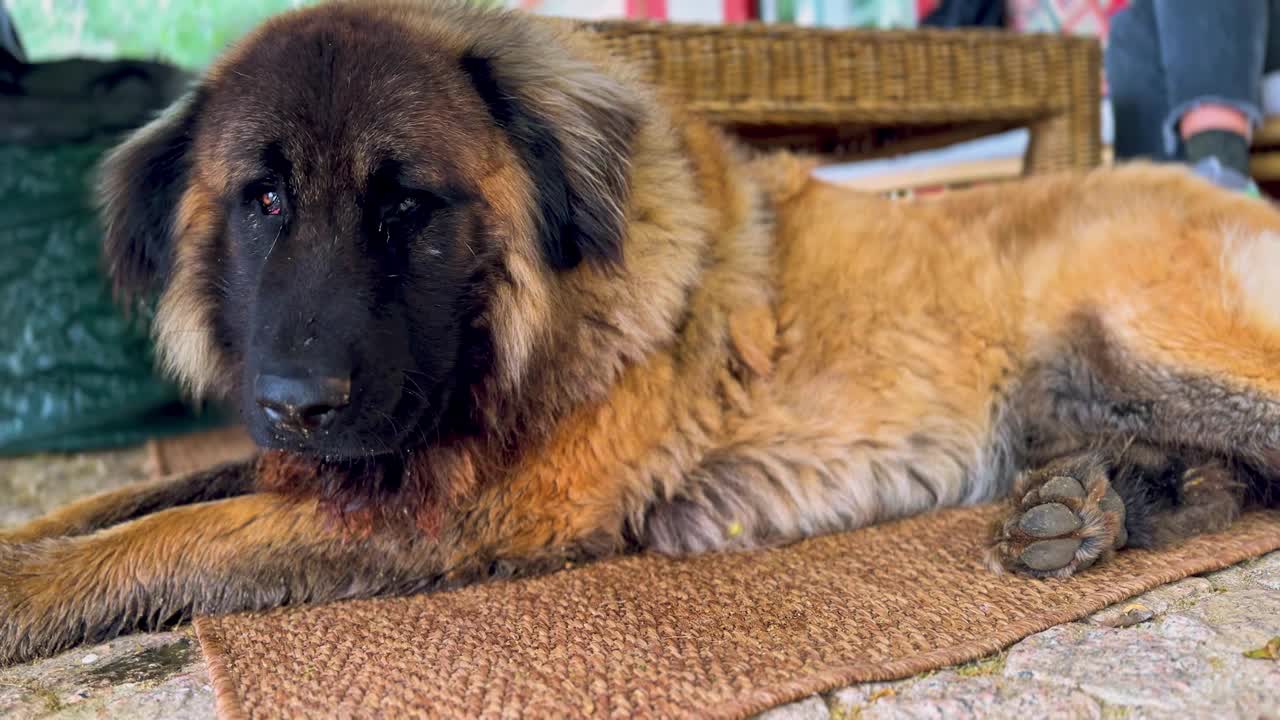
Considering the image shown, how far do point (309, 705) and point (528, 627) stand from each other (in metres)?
0.39

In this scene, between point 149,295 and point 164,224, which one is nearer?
point 164,224

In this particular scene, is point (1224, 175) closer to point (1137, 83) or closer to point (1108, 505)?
point (1137, 83)

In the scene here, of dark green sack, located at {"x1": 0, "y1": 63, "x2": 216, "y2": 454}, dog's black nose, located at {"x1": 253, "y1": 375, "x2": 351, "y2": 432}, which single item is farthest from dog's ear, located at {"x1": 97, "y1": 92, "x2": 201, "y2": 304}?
dark green sack, located at {"x1": 0, "y1": 63, "x2": 216, "y2": 454}

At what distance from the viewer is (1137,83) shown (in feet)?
13.5

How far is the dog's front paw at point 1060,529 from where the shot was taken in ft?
5.41

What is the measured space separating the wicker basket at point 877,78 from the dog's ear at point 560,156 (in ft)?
2.87

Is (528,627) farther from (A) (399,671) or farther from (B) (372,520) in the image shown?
(B) (372,520)

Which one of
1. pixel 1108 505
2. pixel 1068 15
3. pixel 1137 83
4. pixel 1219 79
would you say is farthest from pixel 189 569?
pixel 1068 15

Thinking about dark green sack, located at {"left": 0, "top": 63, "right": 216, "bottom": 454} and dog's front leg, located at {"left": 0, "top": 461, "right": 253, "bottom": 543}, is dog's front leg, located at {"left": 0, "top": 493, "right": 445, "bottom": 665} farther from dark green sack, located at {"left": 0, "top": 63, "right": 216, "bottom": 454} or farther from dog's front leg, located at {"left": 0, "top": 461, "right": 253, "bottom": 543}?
dark green sack, located at {"left": 0, "top": 63, "right": 216, "bottom": 454}

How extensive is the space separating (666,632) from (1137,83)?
3.95 meters

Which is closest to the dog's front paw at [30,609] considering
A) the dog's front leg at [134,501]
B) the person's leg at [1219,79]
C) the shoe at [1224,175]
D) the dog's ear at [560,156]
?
the dog's front leg at [134,501]

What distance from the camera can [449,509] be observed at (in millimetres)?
1745

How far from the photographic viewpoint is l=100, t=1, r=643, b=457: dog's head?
1.48m

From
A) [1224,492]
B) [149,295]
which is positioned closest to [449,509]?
[149,295]
